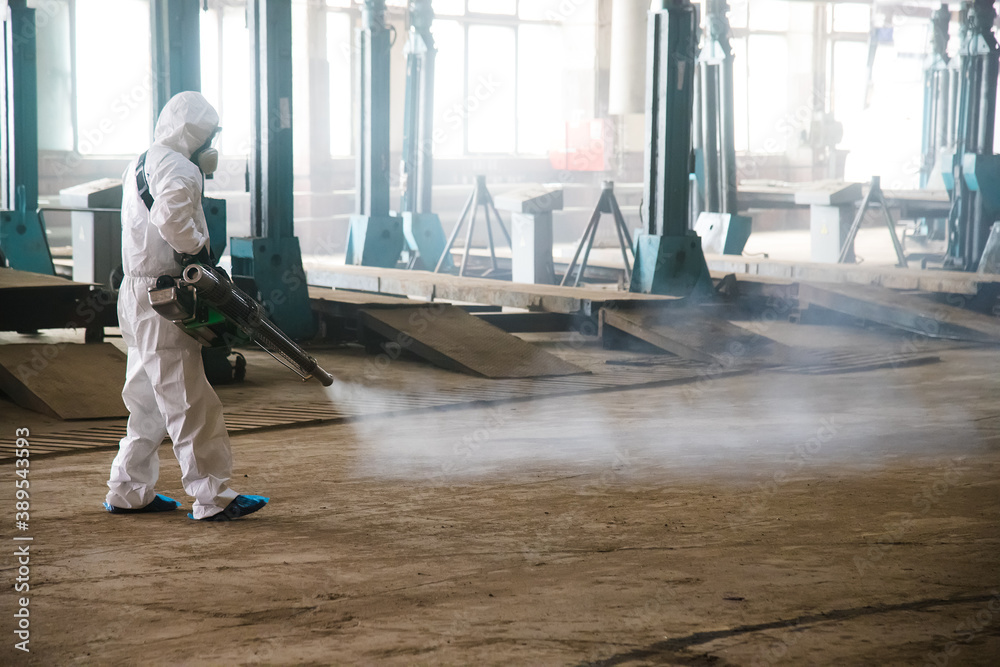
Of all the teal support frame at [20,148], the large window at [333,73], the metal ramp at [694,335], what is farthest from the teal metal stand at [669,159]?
the large window at [333,73]

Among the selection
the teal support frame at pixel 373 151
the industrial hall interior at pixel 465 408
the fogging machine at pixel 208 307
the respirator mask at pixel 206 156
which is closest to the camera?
the industrial hall interior at pixel 465 408

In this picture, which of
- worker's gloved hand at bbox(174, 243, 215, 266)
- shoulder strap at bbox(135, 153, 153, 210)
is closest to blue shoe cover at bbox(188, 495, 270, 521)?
worker's gloved hand at bbox(174, 243, 215, 266)

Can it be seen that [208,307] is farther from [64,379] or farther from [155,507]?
[64,379]

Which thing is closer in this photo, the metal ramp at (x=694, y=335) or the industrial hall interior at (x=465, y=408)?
the industrial hall interior at (x=465, y=408)

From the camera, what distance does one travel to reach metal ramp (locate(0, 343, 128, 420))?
19.5 feet

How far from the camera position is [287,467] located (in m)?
4.90

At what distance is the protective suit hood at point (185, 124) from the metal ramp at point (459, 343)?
142 inches

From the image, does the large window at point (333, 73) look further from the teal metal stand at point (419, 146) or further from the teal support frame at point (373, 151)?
the teal support frame at point (373, 151)

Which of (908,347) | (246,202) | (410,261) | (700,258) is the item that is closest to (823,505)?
(908,347)

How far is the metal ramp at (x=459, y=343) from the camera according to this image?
7.54 meters

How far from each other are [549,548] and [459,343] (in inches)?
167

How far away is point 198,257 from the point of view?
3.90m

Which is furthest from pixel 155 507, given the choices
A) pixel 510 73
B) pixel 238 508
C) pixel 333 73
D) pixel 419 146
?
pixel 510 73

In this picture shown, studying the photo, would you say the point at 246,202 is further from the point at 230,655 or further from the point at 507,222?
the point at 230,655
